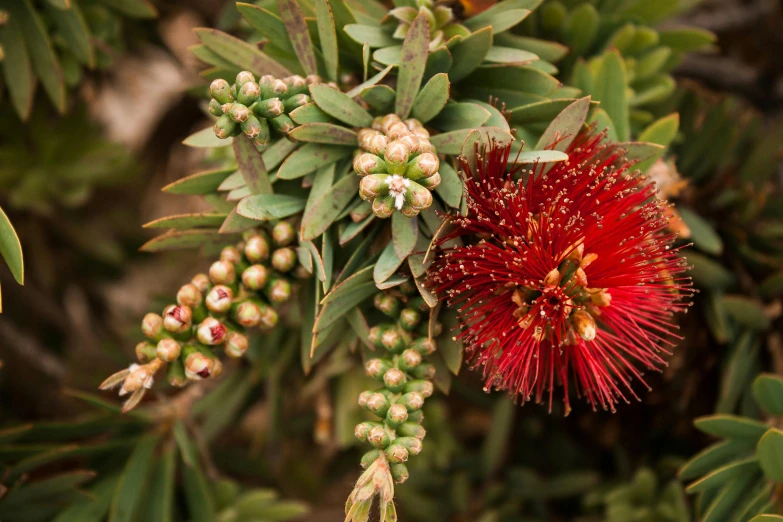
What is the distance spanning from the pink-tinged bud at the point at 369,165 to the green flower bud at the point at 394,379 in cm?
30

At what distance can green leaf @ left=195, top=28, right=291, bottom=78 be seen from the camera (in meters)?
1.01

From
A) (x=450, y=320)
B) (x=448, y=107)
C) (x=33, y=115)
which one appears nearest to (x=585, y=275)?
(x=450, y=320)

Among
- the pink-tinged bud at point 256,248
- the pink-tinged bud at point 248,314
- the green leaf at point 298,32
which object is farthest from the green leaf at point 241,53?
the pink-tinged bud at point 248,314

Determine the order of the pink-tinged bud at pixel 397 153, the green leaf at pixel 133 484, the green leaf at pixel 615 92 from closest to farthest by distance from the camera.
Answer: the pink-tinged bud at pixel 397 153
the green leaf at pixel 615 92
the green leaf at pixel 133 484

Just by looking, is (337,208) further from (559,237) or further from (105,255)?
(105,255)

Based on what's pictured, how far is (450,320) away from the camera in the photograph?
105 cm

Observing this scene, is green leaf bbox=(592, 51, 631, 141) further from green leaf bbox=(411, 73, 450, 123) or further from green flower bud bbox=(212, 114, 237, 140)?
green flower bud bbox=(212, 114, 237, 140)

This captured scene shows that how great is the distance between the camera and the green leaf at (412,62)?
92 cm

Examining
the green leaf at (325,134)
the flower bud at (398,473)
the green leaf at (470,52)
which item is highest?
the green leaf at (470,52)

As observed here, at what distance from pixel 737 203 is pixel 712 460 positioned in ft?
2.03

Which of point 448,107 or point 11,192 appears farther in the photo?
point 11,192

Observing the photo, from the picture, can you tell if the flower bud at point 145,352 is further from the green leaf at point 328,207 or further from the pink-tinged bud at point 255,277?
the green leaf at point 328,207

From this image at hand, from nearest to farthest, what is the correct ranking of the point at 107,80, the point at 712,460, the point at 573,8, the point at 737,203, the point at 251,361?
the point at 712,460, the point at 573,8, the point at 737,203, the point at 251,361, the point at 107,80

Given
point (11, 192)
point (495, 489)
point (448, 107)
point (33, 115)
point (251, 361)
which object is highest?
point (448, 107)
